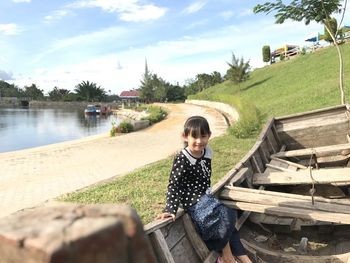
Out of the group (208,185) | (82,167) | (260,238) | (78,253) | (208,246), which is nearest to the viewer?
(78,253)

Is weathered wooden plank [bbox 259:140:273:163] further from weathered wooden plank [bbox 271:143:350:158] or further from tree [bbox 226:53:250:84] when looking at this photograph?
tree [bbox 226:53:250:84]

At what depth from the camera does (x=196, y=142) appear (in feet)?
11.6

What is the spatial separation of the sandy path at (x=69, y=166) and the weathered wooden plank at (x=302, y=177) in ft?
14.4

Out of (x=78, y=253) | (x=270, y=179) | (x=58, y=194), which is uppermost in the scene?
(x=78, y=253)

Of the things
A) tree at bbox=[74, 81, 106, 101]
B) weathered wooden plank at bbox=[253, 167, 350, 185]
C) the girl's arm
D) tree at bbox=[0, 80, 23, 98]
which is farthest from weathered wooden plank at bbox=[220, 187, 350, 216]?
tree at bbox=[0, 80, 23, 98]

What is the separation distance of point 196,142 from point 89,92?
3960 inches

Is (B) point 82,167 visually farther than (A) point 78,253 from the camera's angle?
Yes

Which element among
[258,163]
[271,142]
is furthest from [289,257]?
[271,142]

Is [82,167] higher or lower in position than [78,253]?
lower

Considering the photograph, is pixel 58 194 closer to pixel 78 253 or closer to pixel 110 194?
pixel 110 194

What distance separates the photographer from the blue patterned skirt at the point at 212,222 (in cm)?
354

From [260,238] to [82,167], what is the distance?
807cm

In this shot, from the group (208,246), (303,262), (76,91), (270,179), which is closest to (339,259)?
(303,262)

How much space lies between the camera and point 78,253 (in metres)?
0.70
